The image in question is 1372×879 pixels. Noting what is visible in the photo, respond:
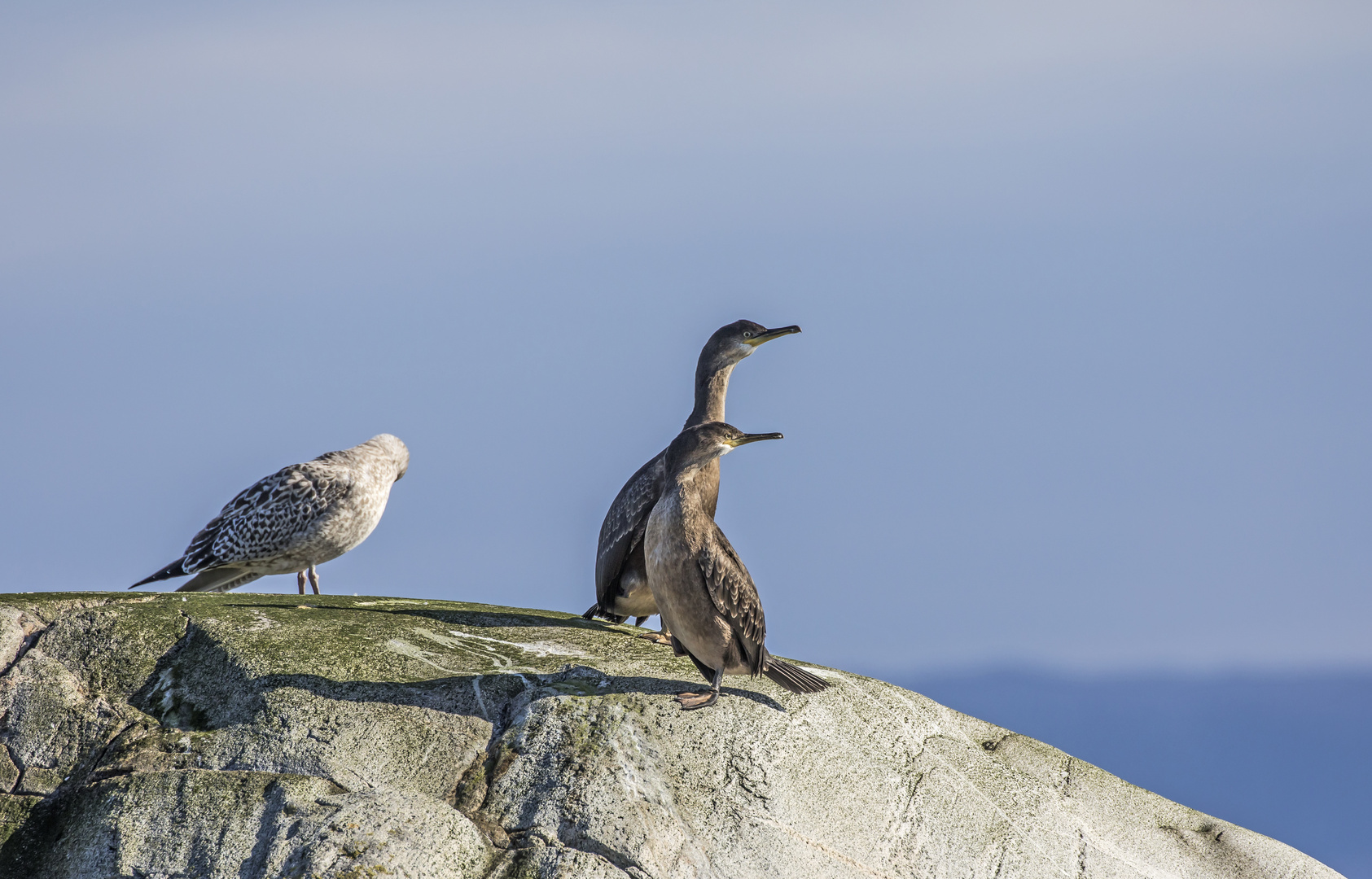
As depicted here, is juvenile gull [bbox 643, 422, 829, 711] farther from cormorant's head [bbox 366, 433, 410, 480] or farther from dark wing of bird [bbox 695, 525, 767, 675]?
cormorant's head [bbox 366, 433, 410, 480]

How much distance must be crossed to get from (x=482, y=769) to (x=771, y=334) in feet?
19.3

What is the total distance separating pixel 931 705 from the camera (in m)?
10.1

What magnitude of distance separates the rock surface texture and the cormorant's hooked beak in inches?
144

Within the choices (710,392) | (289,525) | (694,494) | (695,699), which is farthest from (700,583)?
(289,525)

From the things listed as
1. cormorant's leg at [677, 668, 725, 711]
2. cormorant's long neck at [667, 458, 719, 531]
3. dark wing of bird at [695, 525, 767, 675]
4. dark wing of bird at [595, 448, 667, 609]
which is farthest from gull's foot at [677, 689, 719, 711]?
dark wing of bird at [595, 448, 667, 609]

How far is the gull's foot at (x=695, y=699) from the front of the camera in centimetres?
849

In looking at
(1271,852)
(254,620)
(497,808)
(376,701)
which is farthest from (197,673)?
(1271,852)

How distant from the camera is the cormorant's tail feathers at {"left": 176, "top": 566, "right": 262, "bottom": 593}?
47.2 feet

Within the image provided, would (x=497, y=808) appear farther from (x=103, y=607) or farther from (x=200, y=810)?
(x=103, y=607)

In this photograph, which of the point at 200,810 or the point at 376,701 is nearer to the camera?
the point at 200,810

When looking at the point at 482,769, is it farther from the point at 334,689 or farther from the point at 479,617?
the point at 479,617

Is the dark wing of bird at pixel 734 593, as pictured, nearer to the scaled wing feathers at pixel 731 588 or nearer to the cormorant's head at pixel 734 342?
the scaled wing feathers at pixel 731 588

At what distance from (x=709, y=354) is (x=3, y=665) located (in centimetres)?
674

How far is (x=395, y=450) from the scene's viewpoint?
50.7 ft
